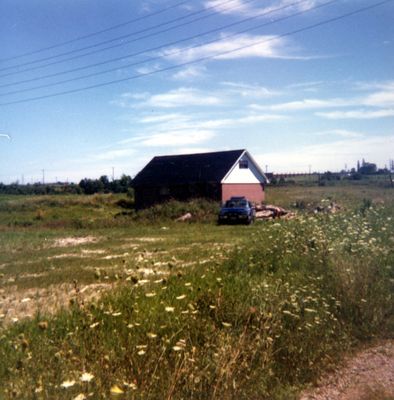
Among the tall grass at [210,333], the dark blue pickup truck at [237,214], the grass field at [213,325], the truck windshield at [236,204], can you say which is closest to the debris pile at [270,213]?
the truck windshield at [236,204]

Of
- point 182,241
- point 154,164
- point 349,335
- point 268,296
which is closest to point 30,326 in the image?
point 268,296

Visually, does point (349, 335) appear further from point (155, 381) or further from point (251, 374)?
point (155, 381)

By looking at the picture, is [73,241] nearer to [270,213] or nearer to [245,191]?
[270,213]

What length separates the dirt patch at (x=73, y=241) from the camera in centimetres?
1889

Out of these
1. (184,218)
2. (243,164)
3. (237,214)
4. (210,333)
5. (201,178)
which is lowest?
(184,218)

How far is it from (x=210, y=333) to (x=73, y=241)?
16.5m

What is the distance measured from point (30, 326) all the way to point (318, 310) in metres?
3.33

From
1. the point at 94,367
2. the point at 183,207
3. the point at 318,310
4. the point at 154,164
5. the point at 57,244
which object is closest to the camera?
the point at 94,367

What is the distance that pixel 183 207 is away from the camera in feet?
103

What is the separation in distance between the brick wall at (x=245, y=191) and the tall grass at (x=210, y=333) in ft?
97.0

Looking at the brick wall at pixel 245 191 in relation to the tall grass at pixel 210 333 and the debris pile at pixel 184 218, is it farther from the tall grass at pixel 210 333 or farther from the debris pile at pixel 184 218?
the tall grass at pixel 210 333

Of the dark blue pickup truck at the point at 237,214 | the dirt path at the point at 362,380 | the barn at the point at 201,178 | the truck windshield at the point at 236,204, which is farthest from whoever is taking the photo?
the barn at the point at 201,178

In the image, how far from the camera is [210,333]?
450cm

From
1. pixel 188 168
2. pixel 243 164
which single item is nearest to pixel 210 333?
pixel 243 164
